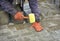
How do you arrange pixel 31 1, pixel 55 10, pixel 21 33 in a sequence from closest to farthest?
pixel 21 33
pixel 31 1
pixel 55 10

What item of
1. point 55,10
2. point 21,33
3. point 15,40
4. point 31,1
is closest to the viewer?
point 15,40

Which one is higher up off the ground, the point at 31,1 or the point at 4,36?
the point at 31,1

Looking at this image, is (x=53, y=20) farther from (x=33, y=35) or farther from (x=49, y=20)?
(x=33, y=35)

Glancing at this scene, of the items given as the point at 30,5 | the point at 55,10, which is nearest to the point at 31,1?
the point at 30,5

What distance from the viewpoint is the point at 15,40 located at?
2.79 m

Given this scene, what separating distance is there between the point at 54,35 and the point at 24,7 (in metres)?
0.96

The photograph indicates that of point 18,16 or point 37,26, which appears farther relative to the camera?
point 18,16

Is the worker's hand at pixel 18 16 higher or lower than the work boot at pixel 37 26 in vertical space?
higher

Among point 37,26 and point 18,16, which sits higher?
point 18,16

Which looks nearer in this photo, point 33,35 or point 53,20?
point 33,35

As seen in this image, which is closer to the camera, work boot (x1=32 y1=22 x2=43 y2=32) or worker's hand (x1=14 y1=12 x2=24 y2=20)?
work boot (x1=32 y1=22 x2=43 y2=32)

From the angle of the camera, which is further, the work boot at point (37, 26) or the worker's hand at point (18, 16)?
the worker's hand at point (18, 16)

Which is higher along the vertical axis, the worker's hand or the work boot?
the worker's hand

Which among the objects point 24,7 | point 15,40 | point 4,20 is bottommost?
point 15,40
